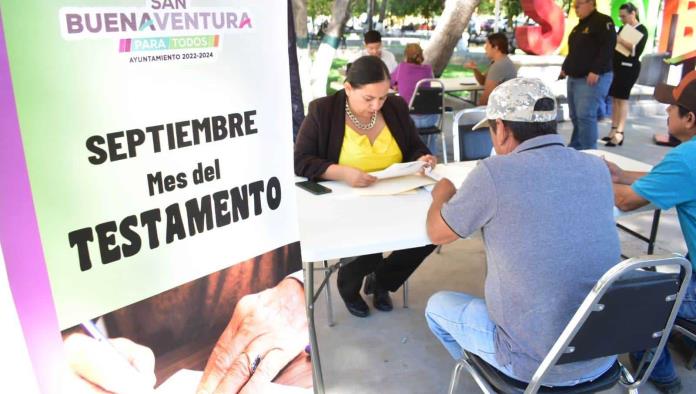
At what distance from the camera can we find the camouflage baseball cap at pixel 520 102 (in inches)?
61.6

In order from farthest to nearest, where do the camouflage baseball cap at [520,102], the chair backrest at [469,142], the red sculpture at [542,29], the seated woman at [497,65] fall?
the red sculpture at [542,29]
the seated woman at [497,65]
the chair backrest at [469,142]
the camouflage baseball cap at [520,102]

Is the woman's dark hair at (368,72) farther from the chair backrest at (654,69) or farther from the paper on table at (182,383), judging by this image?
the chair backrest at (654,69)

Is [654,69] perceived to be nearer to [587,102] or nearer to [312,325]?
[587,102]

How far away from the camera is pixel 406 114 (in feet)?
8.71

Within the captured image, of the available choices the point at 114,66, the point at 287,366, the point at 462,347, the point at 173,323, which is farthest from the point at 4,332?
the point at 462,347

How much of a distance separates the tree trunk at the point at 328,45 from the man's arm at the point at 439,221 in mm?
5881

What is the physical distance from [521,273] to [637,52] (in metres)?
5.89

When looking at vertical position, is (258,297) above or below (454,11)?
below

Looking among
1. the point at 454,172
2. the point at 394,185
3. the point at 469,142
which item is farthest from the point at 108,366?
the point at 469,142

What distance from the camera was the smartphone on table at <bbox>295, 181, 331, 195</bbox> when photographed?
2191 millimetres

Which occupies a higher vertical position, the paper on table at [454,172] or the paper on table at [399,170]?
the paper on table at [399,170]

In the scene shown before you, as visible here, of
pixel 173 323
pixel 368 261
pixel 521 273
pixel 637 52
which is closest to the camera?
pixel 173 323

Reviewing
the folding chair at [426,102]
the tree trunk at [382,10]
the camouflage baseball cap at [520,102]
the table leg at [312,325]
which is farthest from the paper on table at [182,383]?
the tree trunk at [382,10]

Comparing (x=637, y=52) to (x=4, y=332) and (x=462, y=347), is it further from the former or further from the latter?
(x=4, y=332)
